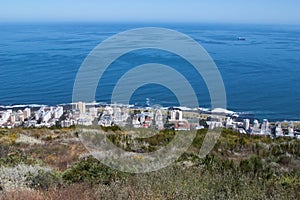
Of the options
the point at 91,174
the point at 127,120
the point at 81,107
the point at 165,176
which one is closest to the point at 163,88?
the point at 81,107

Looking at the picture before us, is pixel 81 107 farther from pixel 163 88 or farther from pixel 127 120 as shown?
pixel 163 88

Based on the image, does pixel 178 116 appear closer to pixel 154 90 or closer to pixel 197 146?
pixel 197 146

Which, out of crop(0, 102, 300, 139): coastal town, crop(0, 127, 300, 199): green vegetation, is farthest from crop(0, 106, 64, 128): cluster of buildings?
crop(0, 127, 300, 199): green vegetation

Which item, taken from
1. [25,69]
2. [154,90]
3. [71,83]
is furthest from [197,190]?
[25,69]

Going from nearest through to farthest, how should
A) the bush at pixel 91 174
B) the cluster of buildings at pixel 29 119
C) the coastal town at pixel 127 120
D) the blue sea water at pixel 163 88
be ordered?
1. the bush at pixel 91 174
2. the coastal town at pixel 127 120
3. the cluster of buildings at pixel 29 119
4. the blue sea water at pixel 163 88

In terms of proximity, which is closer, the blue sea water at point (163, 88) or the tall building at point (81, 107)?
the tall building at point (81, 107)

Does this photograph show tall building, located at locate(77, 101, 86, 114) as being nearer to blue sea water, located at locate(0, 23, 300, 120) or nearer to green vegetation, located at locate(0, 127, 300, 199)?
green vegetation, located at locate(0, 127, 300, 199)

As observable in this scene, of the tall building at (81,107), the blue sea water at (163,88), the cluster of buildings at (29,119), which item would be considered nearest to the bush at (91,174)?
the tall building at (81,107)

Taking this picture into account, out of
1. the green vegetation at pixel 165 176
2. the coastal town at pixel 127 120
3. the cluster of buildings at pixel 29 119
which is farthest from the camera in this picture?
the cluster of buildings at pixel 29 119

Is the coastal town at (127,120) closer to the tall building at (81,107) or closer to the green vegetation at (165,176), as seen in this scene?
the tall building at (81,107)

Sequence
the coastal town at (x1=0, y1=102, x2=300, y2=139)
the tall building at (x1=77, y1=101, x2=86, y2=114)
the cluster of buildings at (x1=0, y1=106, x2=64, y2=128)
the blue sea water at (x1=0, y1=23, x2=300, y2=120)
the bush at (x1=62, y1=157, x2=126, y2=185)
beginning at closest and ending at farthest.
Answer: the bush at (x1=62, y1=157, x2=126, y2=185)
the coastal town at (x1=0, y1=102, x2=300, y2=139)
the tall building at (x1=77, y1=101, x2=86, y2=114)
the cluster of buildings at (x1=0, y1=106, x2=64, y2=128)
the blue sea water at (x1=0, y1=23, x2=300, y2=120)

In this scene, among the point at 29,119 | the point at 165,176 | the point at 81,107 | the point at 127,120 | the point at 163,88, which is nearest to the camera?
the point at 165,176
